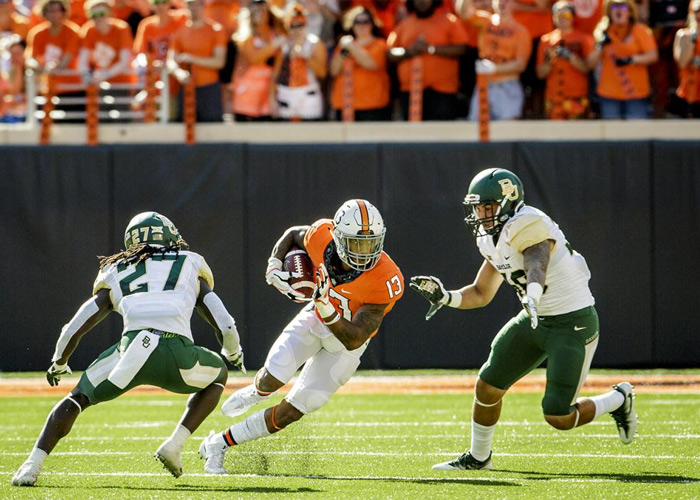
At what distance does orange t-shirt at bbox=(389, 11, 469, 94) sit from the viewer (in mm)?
11711

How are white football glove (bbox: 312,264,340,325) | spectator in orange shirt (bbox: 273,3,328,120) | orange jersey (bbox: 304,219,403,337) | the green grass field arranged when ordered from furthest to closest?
spectator in orange shirt (bbox: 273,3,328,120), orange jersey (bbox: 304,219,403,337), white football glove (bbox: 312,264,340,325), the green grass field

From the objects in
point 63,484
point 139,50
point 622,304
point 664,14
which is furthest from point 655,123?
point 63,484

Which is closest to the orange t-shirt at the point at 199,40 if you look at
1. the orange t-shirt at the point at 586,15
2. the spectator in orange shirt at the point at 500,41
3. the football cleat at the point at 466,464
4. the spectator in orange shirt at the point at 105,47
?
the spectator in orange shirt at the point at 105,47

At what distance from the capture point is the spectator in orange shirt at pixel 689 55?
11.5 m

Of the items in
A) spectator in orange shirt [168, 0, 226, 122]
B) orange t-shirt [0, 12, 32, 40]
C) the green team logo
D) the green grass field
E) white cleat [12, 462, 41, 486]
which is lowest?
the green grass field

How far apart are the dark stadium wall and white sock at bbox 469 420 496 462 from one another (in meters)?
5.49

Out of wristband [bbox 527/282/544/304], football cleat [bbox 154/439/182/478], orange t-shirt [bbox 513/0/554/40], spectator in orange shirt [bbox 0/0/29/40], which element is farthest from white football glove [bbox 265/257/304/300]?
spectator in orange shirt [bbox 0/0/29/40]

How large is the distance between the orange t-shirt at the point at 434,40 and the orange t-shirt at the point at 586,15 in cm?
116

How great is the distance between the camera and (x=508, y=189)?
6.34 m

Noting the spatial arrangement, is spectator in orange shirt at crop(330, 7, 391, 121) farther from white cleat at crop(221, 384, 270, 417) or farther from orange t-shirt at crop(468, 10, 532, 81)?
white cleat at crop(221, 384, 270, 417)

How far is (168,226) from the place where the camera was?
6.27 metres

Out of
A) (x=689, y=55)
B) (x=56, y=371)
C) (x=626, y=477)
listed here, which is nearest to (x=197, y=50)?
(x=689, y=55)

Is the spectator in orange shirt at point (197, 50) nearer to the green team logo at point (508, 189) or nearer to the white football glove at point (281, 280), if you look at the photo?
the white football glove at point (281, 280)

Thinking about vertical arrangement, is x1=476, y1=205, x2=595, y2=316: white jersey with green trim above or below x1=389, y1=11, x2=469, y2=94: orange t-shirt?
below
